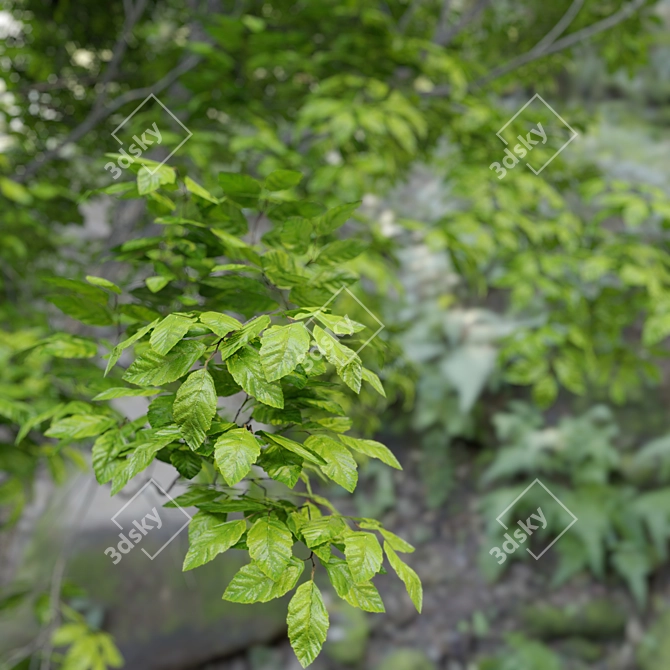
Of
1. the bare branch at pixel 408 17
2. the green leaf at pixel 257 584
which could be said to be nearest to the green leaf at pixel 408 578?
the green leaf at pixel 257 584

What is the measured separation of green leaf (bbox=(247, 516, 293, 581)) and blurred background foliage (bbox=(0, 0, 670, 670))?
29 cm

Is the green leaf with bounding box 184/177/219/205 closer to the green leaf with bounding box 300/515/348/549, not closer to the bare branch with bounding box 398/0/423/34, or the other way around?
the green leaf with bounding box 300/515/348/549

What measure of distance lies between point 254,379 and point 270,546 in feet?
0.53

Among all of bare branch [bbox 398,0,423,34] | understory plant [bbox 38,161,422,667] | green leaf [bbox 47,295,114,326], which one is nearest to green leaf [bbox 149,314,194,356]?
understory plant [bbox 38,161,422,667]

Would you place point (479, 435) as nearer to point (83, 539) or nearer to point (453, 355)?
point (453, 355)

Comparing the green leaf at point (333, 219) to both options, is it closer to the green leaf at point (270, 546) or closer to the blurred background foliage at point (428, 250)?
the blurred background foliage at point (428, 250)

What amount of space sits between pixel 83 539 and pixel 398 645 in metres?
2.21

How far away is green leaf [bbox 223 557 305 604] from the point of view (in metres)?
0.52

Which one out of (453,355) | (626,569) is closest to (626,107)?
(453,355)

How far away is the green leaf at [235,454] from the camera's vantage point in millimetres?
506

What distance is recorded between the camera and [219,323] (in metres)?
0.56

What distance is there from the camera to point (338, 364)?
0.55m

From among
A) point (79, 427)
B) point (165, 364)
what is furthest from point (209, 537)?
point (79, 427)

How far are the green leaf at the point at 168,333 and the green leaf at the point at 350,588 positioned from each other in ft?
0.89
